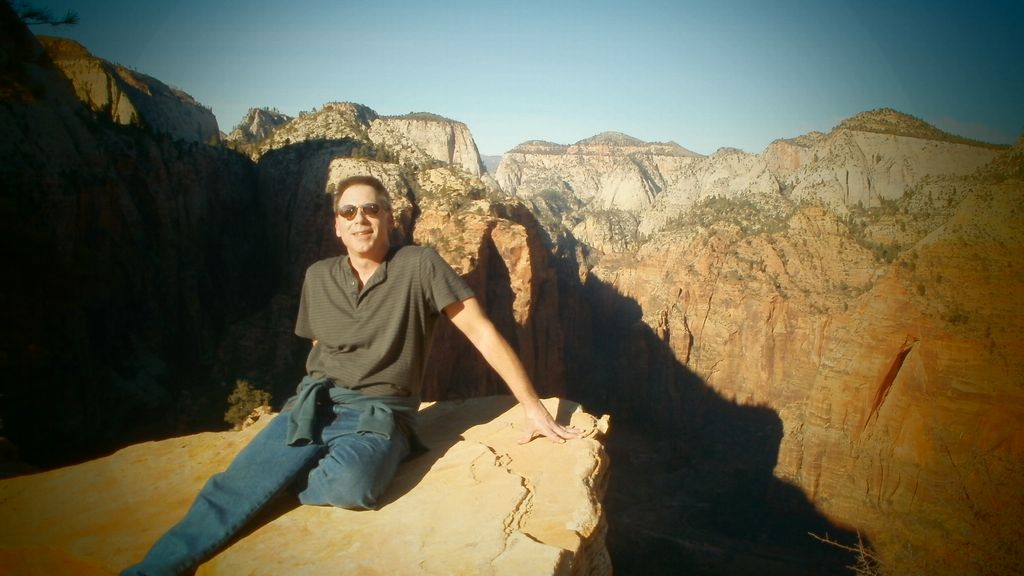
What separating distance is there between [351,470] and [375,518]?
0.32m

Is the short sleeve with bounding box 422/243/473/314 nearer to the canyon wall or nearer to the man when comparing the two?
the man

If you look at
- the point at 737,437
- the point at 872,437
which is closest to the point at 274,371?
the point at 872,437

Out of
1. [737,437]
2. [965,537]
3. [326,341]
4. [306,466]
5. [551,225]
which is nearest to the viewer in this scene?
[306,466]

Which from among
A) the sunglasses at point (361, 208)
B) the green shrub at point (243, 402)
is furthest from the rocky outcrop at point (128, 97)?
the sunglasses at point (361, 208)

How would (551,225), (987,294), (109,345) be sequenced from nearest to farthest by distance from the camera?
(987,294) → (109,345) → (551,225)

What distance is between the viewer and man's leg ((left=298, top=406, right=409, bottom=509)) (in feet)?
9.65

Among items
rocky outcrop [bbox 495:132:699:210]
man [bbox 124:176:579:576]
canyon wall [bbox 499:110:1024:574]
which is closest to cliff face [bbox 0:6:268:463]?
man [bbox 124:176:579:576]

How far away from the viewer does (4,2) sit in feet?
29.5

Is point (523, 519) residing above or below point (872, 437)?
above

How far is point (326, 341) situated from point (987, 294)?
15834 millimetres

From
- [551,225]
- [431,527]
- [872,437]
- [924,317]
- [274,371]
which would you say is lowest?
[274,371]

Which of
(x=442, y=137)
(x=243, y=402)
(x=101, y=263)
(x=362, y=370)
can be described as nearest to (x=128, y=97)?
(x=101, y=263)

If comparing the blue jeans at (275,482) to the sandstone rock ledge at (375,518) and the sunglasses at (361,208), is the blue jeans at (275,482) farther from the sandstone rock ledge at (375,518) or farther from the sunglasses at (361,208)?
the sunglasses at (361,208)

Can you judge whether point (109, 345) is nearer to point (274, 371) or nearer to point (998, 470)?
point (274, 371)
